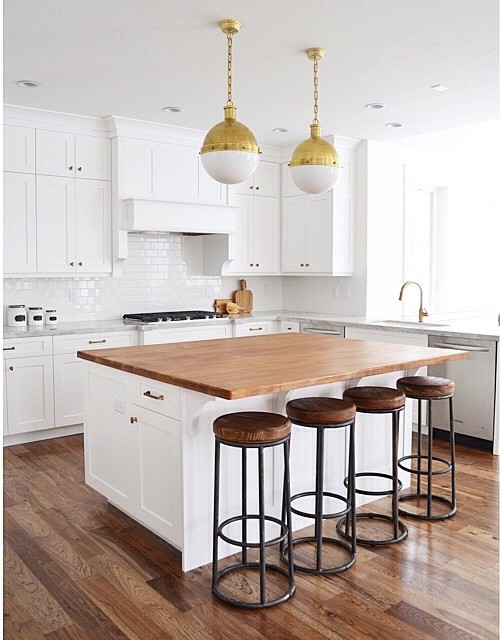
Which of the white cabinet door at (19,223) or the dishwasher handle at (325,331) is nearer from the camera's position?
the white cabinet door at (19,223)

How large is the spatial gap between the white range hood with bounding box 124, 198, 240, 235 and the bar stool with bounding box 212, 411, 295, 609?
3.10 meters

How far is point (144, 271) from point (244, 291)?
1229 millimetres

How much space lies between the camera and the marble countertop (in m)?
4.77

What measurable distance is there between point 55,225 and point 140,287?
3.61ft

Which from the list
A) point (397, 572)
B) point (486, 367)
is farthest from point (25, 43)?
point (486, 367)

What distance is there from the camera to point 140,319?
559 cm

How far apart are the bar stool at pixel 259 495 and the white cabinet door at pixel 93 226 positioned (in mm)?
3105

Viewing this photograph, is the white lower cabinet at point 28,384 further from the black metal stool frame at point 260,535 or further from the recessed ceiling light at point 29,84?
the black metal stool frame at point 260,535

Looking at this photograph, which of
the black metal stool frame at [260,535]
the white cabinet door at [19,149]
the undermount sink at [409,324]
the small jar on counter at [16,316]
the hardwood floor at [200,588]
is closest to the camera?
the hardwood floor at [200,588]

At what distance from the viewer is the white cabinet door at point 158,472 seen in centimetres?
284

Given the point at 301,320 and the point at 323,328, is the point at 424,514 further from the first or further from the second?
the point at 301,320

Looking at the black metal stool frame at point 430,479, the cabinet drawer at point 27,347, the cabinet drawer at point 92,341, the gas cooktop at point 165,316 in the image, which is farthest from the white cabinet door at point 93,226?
the black metal stool frame at point 430,479

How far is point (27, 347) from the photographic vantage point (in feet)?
15.8

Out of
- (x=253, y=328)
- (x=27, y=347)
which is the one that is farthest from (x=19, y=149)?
(x=253, y=328)
